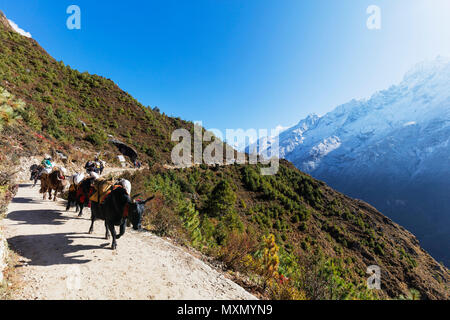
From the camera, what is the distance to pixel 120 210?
471cm

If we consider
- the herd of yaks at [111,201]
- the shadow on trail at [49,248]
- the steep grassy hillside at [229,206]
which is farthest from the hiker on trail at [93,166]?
the shadow on trail at [49,248]

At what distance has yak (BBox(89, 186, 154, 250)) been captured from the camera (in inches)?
177

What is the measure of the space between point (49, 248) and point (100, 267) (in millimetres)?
1622

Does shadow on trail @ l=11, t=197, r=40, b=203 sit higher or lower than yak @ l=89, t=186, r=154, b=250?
lower

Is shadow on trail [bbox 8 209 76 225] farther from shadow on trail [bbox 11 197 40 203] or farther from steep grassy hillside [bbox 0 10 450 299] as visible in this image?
steep grassy hillside [bbox 0 10 450 299]

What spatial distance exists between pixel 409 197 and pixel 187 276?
218791 mm

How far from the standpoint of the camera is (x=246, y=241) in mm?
6609

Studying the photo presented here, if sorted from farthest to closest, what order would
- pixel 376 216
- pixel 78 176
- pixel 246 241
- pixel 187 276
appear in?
pixel 376 216 → pixel 78 176 → pixel 246 241 → pixel 187 276

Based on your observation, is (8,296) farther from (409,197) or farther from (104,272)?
(409,197)

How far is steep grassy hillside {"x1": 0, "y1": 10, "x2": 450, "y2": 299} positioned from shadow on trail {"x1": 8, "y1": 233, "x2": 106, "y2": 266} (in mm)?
2568

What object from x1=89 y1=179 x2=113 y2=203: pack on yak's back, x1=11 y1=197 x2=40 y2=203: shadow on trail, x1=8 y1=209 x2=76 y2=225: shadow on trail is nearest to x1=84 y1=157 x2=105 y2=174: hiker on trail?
x1=11 y1=197 x2=40 y2=203: shadow on trail

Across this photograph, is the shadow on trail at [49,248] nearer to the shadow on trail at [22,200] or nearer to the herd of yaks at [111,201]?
the herd of yaks at [111,201]

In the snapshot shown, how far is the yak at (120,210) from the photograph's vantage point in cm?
449

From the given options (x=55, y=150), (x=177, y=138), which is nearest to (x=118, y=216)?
(x=55, y=150)
